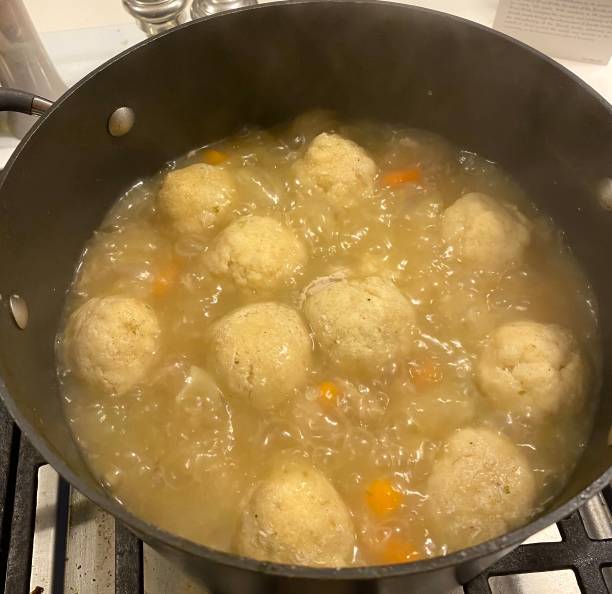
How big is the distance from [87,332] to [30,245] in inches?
9.6

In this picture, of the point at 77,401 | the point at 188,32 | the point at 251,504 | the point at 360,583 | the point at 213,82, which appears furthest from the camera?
the point at 213,82

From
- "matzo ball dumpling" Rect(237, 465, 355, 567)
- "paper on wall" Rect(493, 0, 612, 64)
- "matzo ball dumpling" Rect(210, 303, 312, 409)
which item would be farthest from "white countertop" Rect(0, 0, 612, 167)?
"matzo ball dumpling" Rect(237, 465, 355, 567)

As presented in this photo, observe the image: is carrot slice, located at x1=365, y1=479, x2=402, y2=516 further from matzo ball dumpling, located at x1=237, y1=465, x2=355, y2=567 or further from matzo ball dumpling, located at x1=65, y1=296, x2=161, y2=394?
matzo ball dumpling, located at x1=65, y1=296, x2=161, y2=394

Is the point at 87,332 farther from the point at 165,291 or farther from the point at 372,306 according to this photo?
the point at 372,306

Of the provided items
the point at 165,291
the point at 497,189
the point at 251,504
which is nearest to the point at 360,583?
the point at 251,504

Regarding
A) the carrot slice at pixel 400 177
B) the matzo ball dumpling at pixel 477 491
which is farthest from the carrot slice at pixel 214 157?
the matzo ball dumpling at pixel 477 491

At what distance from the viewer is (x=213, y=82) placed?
159 centimetres

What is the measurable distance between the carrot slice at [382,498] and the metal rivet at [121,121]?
1.03 meters

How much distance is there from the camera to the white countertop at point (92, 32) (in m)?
1.87

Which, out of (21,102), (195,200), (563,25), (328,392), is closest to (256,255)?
(195,200)

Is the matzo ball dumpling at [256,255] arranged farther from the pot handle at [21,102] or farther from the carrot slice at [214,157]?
the pot handle at [21,102]

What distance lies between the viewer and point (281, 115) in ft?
5.73

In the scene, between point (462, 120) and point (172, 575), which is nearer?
point (172, 575)

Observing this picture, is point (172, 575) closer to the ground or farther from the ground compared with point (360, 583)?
farther from the ground
